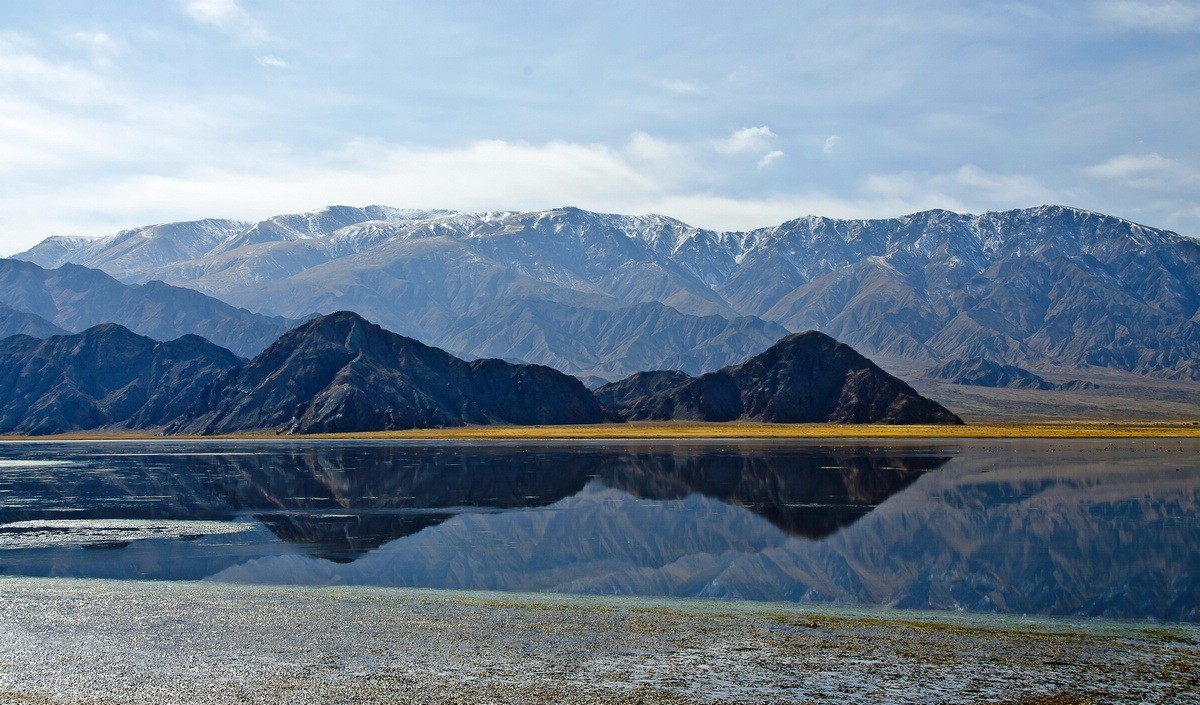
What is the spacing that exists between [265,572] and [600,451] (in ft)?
281

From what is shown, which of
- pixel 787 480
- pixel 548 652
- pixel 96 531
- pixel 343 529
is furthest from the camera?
pixel 787 480

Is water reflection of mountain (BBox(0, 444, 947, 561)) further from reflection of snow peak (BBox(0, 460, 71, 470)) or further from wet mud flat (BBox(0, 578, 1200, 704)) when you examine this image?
wet mud flat (BBox(0, 578, 1200, 704))

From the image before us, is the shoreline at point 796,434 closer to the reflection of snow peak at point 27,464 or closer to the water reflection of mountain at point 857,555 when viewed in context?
the reflection of snow peak at point 27,464

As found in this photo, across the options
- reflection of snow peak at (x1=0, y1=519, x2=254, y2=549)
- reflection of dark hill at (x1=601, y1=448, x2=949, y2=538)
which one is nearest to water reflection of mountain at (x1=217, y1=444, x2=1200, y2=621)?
reflection of dark hill at (x1=601, y1=448, x2=949, y2=538)

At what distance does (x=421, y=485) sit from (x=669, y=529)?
3085cm

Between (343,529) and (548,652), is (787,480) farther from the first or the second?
(548,652)

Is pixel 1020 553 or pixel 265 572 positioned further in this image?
pixel 1020 553

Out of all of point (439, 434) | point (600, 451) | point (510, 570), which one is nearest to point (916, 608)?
point (510, 570)

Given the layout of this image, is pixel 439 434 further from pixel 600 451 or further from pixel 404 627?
pixel 404 627

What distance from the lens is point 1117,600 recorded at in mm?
31922

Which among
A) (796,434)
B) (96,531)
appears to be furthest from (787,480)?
(796,434)

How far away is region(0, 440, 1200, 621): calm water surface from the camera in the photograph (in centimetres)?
3578

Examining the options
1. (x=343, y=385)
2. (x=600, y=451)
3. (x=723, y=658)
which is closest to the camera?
(x=723, y=658)

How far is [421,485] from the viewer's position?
75.2 m
